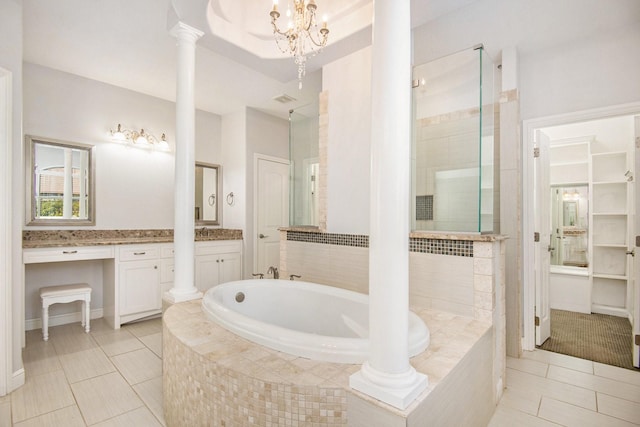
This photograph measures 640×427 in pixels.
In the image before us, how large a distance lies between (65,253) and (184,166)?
5.36ft

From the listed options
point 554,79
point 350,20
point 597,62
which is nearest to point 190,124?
point 350,20

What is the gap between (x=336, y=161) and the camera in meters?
2.88

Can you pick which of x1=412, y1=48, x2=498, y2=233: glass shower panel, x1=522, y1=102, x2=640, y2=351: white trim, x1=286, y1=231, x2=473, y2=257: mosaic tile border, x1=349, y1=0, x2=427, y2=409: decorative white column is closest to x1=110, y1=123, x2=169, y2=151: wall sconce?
x1=286, y1=231, x2=473, y2=257: mosaic tile border

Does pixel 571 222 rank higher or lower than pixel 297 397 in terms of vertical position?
higher

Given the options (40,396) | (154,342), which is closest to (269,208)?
(154,342)

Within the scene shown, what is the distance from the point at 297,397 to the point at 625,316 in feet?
13.9

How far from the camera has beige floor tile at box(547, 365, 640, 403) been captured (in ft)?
6.40

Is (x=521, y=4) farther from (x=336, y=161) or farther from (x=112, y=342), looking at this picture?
(x=112, y=342)

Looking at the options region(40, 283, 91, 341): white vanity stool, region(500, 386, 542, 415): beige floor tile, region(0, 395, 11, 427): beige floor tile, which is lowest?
region(0, 395, 11, 427): beige floor tile

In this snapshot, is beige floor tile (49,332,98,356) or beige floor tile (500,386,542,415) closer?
beige floor tile (500,386,542,415)

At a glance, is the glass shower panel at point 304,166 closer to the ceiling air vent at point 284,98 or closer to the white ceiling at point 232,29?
the white ceiling at point 232,29

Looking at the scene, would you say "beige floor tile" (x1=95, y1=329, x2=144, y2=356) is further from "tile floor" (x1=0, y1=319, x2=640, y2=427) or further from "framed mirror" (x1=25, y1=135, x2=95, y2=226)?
"framed mirror" (x1=25, y1=135, x2=95, y2=226)

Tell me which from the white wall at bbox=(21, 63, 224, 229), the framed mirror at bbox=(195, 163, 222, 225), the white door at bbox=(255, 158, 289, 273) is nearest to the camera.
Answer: the white wall at bbox=(21, 63, 224, 229)

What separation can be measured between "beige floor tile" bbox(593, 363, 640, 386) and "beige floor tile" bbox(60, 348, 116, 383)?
3.53 metres
